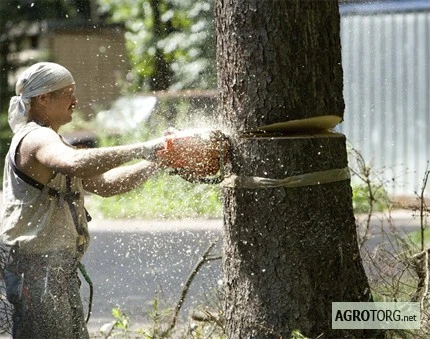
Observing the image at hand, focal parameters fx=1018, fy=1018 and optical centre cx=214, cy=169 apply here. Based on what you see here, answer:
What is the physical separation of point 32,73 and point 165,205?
515cm

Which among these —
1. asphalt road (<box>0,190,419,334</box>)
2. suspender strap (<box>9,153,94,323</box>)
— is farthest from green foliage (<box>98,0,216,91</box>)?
suspender strap (<box>9,153,94,323</box>)

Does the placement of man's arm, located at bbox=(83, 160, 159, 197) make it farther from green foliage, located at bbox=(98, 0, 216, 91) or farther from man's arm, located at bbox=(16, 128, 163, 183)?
green foliage, located at bbox=(98, 0, 216, 91)

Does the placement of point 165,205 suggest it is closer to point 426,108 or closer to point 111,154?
point 426,108

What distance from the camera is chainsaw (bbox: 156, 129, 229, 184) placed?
12.2 feet

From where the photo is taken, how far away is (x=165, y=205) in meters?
Result: 9.26

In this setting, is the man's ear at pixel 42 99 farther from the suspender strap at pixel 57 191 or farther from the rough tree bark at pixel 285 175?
the rough tree bark at pixel 285 175

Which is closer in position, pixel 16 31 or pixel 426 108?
pixel 426 108

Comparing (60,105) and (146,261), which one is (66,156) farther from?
(146,261)

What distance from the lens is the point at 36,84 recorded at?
4.14m

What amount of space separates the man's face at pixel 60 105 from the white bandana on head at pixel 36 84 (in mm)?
27

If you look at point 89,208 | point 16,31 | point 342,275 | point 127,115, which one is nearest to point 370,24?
point 127,115

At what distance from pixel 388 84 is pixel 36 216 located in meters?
8.65

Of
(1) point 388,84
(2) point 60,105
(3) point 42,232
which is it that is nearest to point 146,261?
(1) point 388,84

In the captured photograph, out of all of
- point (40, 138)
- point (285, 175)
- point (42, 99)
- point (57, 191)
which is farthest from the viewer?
point (42, 99)
